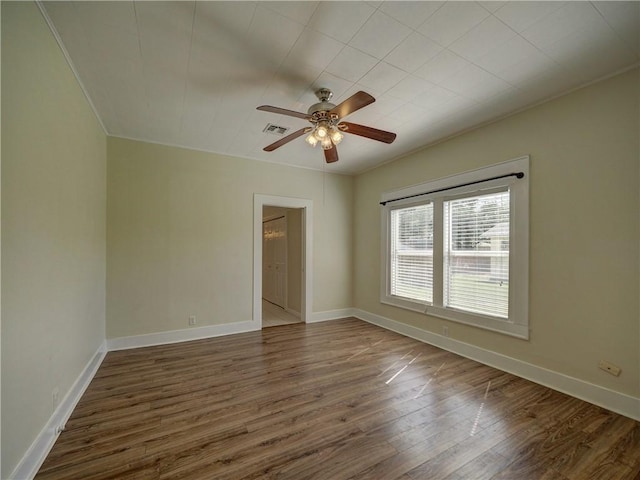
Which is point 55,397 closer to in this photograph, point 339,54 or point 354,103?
point 354,103

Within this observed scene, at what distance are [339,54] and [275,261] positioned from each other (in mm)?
5249

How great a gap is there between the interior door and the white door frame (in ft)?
3.94

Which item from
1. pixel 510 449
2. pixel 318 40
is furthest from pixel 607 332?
pixel 318 40

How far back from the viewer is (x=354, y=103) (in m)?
2.11

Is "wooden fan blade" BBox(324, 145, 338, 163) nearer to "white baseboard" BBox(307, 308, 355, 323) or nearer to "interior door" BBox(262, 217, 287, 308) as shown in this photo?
"white baseboard" BBox(307, 308, 355, 323)

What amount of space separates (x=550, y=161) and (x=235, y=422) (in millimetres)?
3770

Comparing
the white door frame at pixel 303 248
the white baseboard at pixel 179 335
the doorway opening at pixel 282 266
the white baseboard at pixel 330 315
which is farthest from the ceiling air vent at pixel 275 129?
the white baseboard at pixel 330 315

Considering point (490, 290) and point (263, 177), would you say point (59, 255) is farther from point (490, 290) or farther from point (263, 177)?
point (490, 290)

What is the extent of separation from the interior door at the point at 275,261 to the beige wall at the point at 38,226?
394 centimetres

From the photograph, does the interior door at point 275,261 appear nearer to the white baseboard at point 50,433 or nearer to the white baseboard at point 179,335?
the white baseboard at point 179,335

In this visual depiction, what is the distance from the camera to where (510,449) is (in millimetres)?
1878

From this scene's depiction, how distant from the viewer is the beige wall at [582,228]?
2.27 m

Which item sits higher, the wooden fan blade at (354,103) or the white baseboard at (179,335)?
the wooden fan blade at (354,103)

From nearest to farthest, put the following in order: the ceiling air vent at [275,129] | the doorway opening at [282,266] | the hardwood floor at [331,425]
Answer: the hardwood floor at [331,425]
the ceiling air vent at [275,129]
the doorway opening at [282,266]
